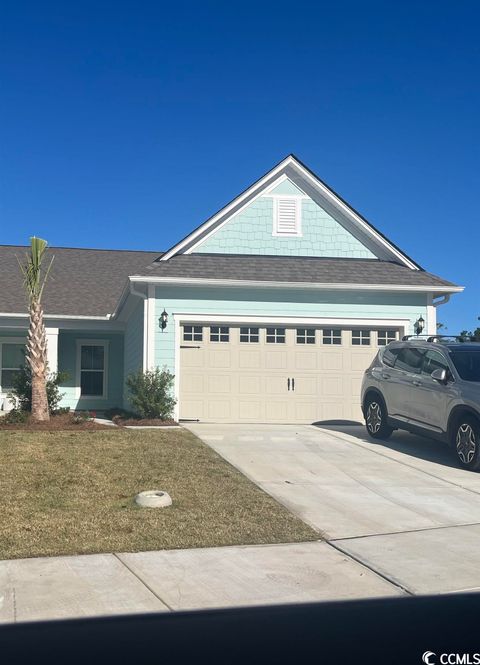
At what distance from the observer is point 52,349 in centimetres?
1848

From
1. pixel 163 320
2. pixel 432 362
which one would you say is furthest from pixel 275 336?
pixel 432 362

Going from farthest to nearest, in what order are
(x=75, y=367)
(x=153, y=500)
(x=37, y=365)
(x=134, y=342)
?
(x=75, y=367)
(x=134, y=342)
(x=37, y=365)
(x=153, y=500)

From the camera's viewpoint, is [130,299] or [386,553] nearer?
[386,553]

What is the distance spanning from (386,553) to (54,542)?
3.22 meters

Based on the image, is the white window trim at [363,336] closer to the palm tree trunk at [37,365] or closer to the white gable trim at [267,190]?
the white gable trim at [267,190]

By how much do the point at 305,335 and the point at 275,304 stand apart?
3.26 ft

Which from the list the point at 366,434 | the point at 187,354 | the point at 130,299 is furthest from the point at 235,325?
the point at 366,434

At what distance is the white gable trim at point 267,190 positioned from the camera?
653 inches

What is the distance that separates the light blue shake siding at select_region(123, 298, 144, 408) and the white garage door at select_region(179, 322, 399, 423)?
1.35 meters

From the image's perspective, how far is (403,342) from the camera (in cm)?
1279

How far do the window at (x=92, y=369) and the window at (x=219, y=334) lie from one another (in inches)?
236

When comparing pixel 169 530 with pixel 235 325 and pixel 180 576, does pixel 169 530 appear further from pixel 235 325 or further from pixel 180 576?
pixel 235 325

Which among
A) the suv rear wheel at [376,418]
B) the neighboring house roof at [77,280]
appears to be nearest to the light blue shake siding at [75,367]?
the neighboring house roof at [77,280]

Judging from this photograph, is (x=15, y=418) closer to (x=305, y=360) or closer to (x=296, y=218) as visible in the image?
(x=305, y=360)
